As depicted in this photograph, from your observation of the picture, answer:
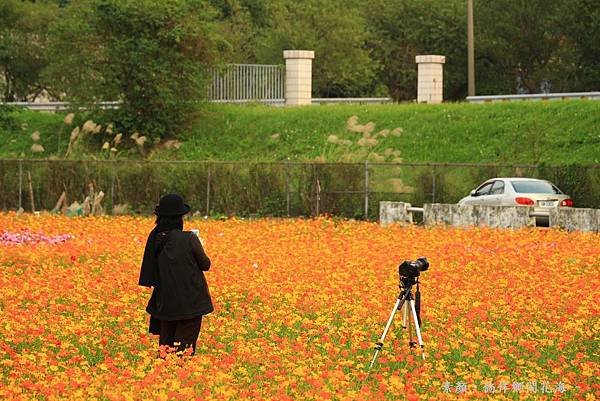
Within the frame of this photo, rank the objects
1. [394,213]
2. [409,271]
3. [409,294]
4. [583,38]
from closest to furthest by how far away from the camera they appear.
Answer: [409,271]
[409,294]
[394,213]
[583,38]

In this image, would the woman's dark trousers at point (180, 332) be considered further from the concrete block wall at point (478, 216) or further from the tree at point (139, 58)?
the tree at point (139, 58)

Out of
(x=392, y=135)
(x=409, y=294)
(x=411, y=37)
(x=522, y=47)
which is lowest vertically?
(x=409, y=294)

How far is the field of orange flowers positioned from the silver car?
17.6 feet

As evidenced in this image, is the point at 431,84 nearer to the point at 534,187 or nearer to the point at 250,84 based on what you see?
the point at 250,84

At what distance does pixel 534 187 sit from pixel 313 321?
18.9m

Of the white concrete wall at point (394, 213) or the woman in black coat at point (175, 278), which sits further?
the white concrete wall at point (394, 213)

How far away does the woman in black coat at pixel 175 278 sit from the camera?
13.7 metres

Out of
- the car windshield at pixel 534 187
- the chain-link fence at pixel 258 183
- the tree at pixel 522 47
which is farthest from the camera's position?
the tree at pixel 522 47

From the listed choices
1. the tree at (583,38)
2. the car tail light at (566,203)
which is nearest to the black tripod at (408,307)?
the car tail light at (566,203)

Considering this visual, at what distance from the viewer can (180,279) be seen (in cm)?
1368

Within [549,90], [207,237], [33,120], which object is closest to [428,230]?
[207,237]

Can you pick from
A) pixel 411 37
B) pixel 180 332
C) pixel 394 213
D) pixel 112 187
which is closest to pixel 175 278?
pixel 180 332

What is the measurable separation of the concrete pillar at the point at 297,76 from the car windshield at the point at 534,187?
75.0ft

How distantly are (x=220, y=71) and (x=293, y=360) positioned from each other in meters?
41.9
